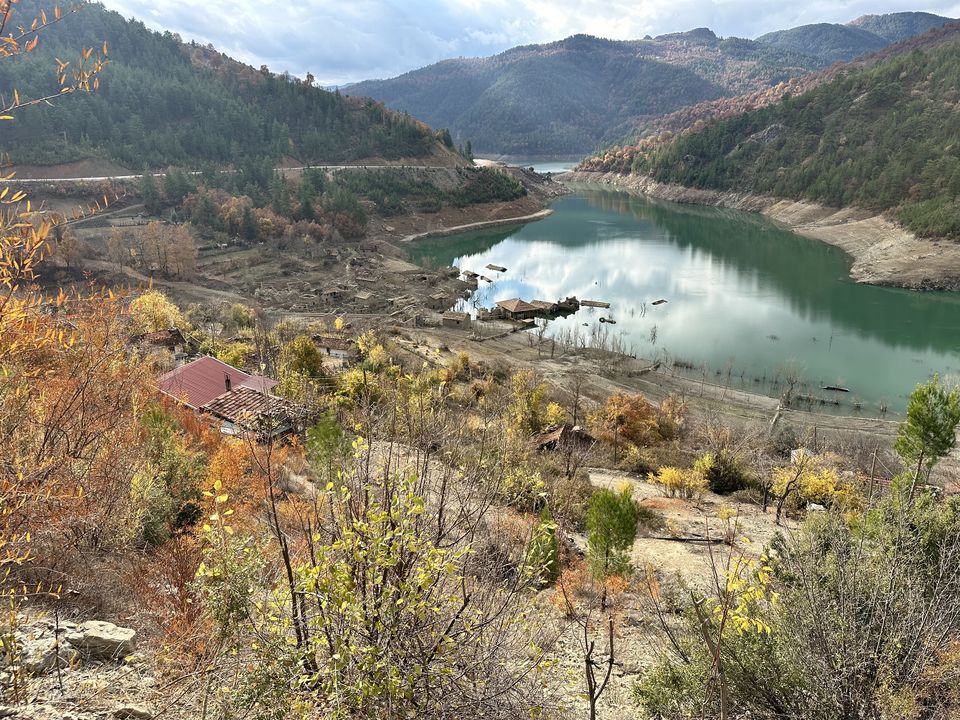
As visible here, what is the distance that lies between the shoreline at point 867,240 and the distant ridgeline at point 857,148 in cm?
184

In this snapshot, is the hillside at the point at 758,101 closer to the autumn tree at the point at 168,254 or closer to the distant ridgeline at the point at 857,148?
the distant ridgeline at the point at 857,148

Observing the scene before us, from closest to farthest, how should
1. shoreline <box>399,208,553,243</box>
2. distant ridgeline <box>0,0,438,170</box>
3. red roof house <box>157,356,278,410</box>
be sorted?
red roof house <box>157,356,278,410</box>
distant ridgeline <box>0,0,438,170</box>
shoreline <box>399,208,553,243</box>

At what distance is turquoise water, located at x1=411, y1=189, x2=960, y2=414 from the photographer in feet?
122

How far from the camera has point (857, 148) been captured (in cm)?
9294

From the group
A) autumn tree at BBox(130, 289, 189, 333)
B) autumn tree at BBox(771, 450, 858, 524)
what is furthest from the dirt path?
autumn tree at BBox(771, 450, 858, 524)

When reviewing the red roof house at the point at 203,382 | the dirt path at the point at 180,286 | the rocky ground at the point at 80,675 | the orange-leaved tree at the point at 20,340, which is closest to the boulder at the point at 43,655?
the rocky ground at the point at 80,675

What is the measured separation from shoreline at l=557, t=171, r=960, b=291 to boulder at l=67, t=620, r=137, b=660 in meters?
68.0

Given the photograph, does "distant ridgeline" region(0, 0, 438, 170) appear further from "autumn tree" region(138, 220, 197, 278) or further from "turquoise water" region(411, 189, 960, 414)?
"turquoise water" region(411, 189, 960, 414)

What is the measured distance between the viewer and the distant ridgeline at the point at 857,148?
72.4m

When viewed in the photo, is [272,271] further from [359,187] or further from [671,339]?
[671,339]

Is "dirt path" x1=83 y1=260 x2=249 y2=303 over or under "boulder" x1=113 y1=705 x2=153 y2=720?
under

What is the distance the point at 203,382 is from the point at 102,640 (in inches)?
598

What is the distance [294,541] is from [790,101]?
140 m

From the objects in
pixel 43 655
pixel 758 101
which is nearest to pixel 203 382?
pixel 43 655
